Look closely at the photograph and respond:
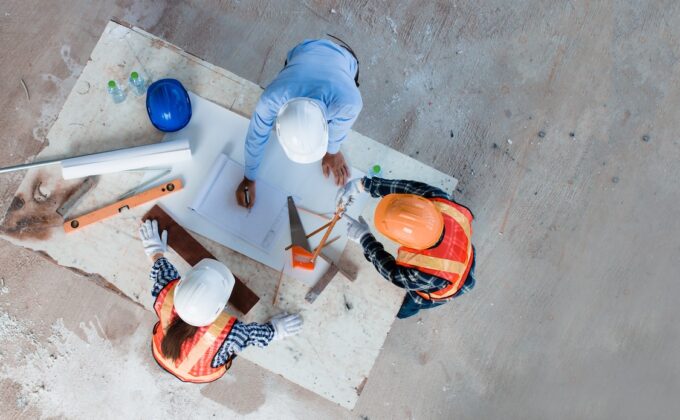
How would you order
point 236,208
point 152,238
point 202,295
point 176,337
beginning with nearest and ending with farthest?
point 202,295, point 176,337, point 152,238, point 236,208

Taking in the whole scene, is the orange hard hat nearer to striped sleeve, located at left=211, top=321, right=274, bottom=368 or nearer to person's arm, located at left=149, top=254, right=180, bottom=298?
striped sleeve, located at left=211, top=321, right=274, bottom=368

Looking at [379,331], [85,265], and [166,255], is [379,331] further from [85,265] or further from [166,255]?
[85,265]

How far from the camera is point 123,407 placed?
9.16 feet

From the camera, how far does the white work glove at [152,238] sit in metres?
2.15

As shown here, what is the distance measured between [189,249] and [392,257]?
98 cm

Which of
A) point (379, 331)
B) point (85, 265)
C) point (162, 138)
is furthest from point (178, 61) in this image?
point (379, 331)

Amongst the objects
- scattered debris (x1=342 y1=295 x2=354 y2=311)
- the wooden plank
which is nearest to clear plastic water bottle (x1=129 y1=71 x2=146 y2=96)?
the wooden plank

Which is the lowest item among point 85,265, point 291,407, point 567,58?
point 291,407

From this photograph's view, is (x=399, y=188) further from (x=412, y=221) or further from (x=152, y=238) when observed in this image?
(x=152, y=238)

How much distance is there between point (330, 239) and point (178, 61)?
119cm

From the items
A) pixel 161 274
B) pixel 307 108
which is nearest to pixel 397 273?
pixel 307 108

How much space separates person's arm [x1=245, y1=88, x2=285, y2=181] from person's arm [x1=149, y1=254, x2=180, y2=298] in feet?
1.82

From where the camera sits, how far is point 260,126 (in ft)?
6.49

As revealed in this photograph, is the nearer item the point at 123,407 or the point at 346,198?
the point at 346,198
